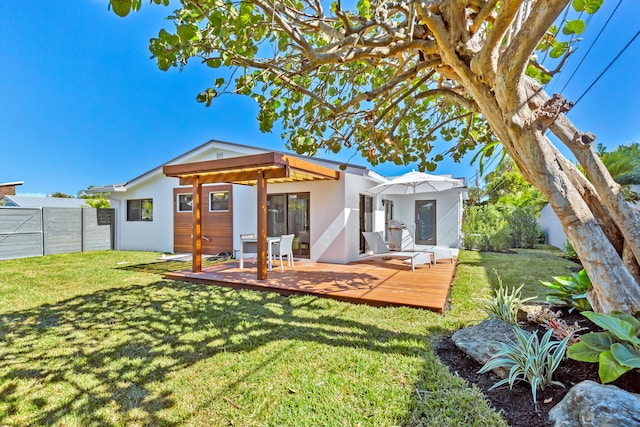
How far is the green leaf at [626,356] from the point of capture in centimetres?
193

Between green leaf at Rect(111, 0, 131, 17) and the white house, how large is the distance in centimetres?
500

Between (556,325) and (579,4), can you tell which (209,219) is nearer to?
(556,325)

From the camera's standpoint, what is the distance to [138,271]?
9.10m

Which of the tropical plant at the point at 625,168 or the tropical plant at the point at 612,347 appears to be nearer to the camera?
the tropical plant at the point at 612,347

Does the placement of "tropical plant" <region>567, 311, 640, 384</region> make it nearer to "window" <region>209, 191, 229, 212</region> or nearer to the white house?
the white house

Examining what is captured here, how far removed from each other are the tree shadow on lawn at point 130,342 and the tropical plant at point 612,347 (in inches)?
61.1

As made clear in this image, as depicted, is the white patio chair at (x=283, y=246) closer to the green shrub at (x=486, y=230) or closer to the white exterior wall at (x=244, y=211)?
the white exterior wall at (x=244, y=211)

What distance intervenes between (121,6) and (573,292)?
18.0 ft

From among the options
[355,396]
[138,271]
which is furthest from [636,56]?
[138,271]

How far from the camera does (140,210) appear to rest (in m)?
15.0

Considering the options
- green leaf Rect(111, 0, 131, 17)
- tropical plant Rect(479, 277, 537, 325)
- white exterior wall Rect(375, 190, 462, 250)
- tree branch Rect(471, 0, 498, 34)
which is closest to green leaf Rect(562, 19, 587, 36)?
tree branch Rect(471, 0, 498, 34)

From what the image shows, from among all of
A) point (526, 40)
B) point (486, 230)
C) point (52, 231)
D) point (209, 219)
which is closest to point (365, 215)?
point (486, 230)

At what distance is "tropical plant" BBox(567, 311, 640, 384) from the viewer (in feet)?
6.55

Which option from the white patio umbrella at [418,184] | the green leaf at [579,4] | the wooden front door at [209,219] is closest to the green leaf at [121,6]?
the green leaf at [579,4]
